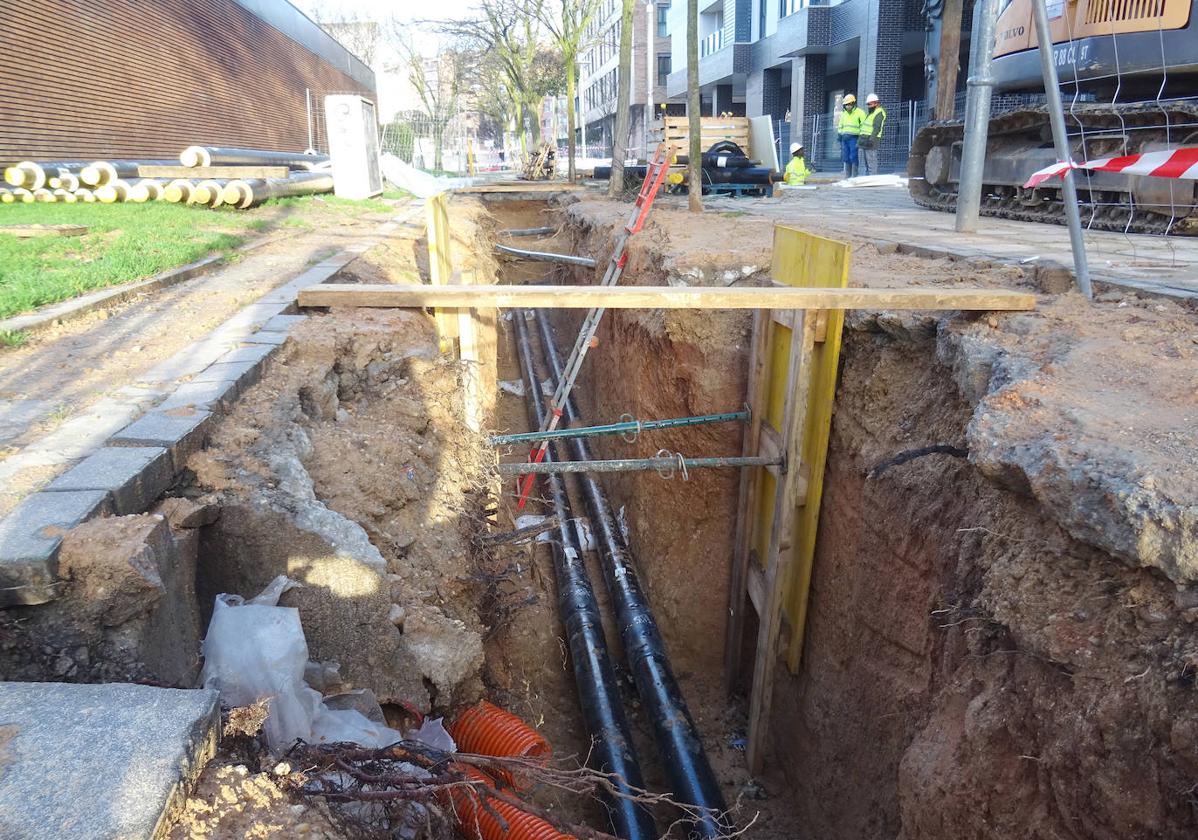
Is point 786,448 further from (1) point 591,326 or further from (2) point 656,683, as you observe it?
(1) point 591,326

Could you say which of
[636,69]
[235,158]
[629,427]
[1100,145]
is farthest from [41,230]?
[636,69]

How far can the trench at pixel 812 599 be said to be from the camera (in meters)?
2.55

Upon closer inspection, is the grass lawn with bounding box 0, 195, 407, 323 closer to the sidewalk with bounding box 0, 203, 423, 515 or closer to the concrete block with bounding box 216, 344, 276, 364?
the sidewalk with bounding box 0, 203, 423, 515

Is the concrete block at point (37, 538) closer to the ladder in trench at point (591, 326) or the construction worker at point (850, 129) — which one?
the ladder in trench at point (591, 326)

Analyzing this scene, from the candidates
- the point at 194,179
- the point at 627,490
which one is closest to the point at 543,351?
the point at 627,490

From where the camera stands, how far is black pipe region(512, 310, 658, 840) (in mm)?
4664

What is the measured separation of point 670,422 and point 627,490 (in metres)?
2.28

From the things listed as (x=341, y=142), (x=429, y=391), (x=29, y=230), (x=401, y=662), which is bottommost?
(x=401, y=662)

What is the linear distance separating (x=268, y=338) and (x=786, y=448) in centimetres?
311

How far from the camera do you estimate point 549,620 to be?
652 cm

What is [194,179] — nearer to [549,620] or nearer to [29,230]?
[29,230]

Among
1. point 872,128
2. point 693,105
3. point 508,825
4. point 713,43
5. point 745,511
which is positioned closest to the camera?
point 508,825

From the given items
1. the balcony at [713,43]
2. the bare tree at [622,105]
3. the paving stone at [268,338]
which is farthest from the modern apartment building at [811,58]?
the paving stone at [268,338]

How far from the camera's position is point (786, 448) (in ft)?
17.0
